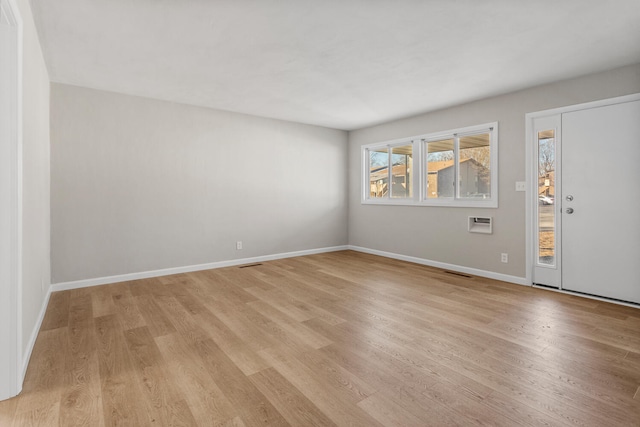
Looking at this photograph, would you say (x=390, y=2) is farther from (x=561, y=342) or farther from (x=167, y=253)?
(x=167, y=253)

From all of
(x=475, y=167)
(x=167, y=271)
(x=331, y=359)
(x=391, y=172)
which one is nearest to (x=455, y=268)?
(x=475, y=167)

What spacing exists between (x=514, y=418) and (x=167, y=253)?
14.2 feet

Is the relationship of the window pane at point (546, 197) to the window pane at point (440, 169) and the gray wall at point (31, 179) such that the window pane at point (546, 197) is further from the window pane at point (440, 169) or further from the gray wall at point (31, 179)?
the gray wall at point (31, 179)

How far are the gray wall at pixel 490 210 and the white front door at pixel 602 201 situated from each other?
0.29 meters

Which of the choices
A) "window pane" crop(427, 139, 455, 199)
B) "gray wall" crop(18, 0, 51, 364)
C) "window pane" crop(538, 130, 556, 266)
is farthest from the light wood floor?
"window pane" crop(427, 139, 455, 199)

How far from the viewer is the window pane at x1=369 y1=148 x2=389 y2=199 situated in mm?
6094

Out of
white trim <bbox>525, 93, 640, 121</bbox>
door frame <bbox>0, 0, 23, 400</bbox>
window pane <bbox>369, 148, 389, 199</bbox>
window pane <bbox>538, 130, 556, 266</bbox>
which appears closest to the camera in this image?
door frame <bbox>0, 0, 23, 400</bbox>

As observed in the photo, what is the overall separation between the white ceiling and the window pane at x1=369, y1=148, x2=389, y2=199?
6.09 feet

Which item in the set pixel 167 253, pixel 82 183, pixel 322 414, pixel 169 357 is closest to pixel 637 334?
pixel 322 414

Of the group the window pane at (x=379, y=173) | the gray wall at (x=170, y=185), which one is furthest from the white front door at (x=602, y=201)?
the gray wall at (x=170, y=185)

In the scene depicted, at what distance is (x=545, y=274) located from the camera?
3902 millimetres

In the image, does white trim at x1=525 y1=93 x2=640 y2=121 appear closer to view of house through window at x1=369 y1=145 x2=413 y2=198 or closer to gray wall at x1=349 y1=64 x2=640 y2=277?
gray wall at x1=349 y1=64 x2=640 y2=277

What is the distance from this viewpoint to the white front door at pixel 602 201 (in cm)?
327

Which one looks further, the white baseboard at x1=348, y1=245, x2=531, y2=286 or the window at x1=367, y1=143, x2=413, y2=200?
the window at x1=367, y1=143, x2=413, y2=200
